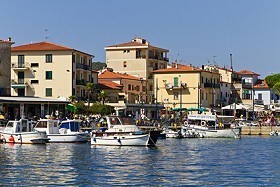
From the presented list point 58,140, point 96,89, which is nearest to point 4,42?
point 96,89

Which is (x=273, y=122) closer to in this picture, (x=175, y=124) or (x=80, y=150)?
(x=175, y=124)

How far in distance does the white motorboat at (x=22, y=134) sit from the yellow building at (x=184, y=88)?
49.0m

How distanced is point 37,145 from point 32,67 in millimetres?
35926

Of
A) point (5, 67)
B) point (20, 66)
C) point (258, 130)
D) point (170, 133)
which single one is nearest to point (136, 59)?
point (20, 66)

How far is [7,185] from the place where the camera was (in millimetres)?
34219

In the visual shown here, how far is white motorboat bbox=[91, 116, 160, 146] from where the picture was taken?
5966 cm

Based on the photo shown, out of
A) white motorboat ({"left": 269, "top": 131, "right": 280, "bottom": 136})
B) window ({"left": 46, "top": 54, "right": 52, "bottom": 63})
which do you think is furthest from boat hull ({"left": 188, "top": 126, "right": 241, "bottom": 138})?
window ({"left": 46, "top": 54, "right": 52, "bottom": 63})

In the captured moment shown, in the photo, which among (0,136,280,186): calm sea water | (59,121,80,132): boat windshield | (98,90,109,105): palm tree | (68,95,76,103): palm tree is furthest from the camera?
(98,90,109,105): palm tree

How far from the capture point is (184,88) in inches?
4441

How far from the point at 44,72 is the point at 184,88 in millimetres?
26134

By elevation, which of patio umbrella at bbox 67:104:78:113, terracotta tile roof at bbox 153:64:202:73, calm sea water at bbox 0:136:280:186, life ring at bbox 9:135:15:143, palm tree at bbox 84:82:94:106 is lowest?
calm sea water at bbox 0:136:280:186

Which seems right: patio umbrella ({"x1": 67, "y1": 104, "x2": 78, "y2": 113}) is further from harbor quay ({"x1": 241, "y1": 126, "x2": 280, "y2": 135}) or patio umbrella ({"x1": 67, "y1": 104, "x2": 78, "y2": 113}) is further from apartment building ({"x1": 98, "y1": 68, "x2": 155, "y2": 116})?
harbor quay ({"x1": 241, "y1": 126, "x2": 280, "y2": 135})

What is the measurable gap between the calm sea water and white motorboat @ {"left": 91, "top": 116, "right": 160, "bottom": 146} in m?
1.10

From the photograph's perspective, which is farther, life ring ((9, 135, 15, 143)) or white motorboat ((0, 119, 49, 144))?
life ring ((9, 135, 15, 143))
